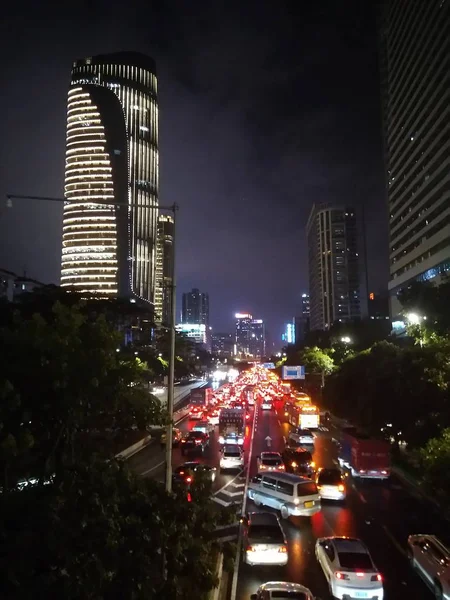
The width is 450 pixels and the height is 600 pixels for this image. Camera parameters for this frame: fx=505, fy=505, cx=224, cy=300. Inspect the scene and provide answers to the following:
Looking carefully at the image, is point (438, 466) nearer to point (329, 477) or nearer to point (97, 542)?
point (329, 477)

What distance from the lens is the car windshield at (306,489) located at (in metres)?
20.2

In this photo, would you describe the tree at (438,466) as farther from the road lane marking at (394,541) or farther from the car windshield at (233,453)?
the car windshield at (233,453)

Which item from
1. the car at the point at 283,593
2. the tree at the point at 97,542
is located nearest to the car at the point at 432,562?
the car at the point at 283,593

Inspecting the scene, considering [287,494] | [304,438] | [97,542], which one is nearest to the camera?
[97,542]

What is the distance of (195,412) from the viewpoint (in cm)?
6238

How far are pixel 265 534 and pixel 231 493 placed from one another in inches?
398

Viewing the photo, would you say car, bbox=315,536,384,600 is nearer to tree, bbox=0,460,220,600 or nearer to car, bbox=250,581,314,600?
car, bbox=250,581,314,600

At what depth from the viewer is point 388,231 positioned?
117062 mm

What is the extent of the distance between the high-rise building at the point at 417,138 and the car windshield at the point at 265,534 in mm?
71589

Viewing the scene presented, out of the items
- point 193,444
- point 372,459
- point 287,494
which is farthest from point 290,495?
point 193,444

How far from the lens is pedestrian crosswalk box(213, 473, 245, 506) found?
23484mm

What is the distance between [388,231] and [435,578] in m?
111

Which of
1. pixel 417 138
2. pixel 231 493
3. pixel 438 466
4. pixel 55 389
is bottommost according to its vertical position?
pixel 231 493

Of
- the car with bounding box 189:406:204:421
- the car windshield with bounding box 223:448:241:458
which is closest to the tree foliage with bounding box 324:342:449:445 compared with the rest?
the car windshield with bounding box 223:448:241:458
